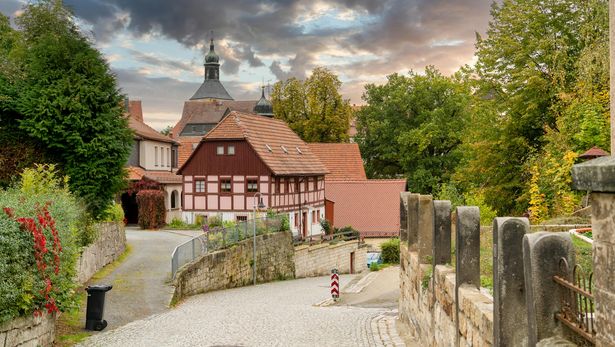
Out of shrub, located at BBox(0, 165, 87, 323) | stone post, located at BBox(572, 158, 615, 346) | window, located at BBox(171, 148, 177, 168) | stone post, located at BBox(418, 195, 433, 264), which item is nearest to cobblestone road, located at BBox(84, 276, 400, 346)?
shrub, located at BBox(0, 165, 87, 323)

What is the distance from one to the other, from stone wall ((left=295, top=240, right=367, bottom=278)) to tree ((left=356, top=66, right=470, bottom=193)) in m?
16.5

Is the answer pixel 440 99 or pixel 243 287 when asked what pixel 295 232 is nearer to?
pixel 243 287

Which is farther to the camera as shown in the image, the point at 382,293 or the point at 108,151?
the point at 382,293

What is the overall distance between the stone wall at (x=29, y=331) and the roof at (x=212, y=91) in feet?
368

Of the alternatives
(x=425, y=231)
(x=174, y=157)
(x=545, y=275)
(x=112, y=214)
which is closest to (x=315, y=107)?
(x=174, y=157)

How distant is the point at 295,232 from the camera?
4097 cm

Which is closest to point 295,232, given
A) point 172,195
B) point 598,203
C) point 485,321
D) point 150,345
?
point 172,195

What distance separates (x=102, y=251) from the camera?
23.7 meters

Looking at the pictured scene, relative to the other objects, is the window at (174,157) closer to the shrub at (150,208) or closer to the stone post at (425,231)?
the shrub at (150,208)

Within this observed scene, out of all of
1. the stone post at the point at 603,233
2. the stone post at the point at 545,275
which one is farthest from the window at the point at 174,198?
the stone post at the point at 603,233

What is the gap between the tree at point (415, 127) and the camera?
182ft

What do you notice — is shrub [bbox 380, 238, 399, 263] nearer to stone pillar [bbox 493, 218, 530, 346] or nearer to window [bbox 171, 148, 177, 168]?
window [bbox 171, 148, 177, 168]

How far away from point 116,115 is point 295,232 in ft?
57.5

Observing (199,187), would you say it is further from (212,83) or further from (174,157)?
(212,83)
